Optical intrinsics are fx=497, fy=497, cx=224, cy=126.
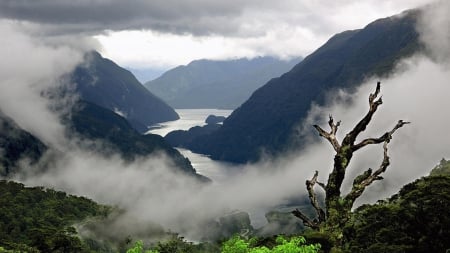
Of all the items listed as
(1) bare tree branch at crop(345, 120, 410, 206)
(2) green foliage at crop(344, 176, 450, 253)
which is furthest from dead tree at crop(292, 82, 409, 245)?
(2) green foliage at crop(344, 176, 450, 253)

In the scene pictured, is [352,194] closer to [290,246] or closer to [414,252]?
[290,246]

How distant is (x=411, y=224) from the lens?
213ft

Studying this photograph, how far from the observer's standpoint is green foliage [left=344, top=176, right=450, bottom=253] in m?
58.5

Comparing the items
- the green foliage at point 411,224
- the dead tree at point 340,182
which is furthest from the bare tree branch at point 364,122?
the green foliage at point 411,224

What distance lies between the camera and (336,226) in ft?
72.3

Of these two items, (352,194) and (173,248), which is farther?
(173,248)

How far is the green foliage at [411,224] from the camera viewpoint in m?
58.5

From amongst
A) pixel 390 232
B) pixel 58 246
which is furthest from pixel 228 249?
pixel 58 246

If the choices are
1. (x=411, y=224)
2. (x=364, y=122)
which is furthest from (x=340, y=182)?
(x=411, y=224)

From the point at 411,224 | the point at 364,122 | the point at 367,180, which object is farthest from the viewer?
the point at 411,224

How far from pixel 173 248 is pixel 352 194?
129 meters

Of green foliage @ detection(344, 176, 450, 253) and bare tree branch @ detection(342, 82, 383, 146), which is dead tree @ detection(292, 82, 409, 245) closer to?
bare tree branch @ detection(342, 82, 383, 146)

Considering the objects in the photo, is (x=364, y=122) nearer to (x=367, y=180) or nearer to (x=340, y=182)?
(x=367, y=180)

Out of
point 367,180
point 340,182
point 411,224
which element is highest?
point 367,180
